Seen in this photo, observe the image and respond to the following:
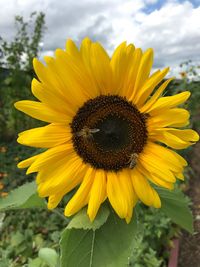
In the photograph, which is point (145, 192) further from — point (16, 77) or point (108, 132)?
point (16, 77)

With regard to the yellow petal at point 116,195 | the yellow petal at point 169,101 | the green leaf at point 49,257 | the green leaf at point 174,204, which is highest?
the yellow petal at point 169,101

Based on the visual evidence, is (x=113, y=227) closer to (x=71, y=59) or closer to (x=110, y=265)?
(x=110, y=265)

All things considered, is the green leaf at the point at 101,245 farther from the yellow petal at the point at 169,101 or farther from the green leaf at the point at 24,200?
the yellow petal at the point at 169,101

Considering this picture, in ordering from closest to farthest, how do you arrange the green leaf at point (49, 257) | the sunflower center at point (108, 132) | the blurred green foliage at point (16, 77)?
the sunflower center at point (108, 132)
the green leaf at point (49, 257)
the blurred green foliage at point (16, 77)

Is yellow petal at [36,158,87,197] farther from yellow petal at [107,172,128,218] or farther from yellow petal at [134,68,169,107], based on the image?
yellow petal at [134,68,169,107]

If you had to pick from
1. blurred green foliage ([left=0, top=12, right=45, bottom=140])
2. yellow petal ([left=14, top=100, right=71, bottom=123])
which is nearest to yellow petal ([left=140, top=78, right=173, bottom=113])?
Answer: yellow petal ([left=14, top=100, right=71, bottom=123])

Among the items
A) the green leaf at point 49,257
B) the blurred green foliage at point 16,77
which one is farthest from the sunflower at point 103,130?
the blurred green foliage at point 16,77
